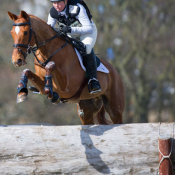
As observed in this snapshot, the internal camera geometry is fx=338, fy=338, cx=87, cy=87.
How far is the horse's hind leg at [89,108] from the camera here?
5773mm

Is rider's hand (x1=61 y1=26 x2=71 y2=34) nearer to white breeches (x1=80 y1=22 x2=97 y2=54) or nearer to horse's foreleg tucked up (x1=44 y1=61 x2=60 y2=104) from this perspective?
white breeches (x1=80 y1=22 x2=97 y2=54)

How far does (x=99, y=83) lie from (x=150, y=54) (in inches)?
430

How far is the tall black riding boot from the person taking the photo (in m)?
4.86

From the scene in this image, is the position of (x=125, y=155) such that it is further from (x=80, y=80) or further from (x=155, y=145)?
(x=80, y=80)

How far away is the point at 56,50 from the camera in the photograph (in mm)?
4500

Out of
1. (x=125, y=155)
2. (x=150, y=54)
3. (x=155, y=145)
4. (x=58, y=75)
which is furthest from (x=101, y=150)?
(x=150, y=54)

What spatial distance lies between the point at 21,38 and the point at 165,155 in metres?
2.13

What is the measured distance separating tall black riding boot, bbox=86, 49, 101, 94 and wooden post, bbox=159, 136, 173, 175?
1545 millimetres

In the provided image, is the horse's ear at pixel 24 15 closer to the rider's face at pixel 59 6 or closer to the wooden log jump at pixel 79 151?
the rider's face at pixel 59 6

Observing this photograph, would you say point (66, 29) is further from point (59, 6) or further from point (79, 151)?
point (79, 151)

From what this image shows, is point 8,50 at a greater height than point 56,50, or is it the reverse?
point 56,50

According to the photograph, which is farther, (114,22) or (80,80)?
(114,22)

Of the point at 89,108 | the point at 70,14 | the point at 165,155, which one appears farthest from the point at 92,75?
the point at 165,155

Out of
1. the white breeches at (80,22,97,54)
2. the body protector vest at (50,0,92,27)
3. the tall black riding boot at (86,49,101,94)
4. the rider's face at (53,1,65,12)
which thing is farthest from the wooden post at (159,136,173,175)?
the rider's face at (53,1,65,12)
